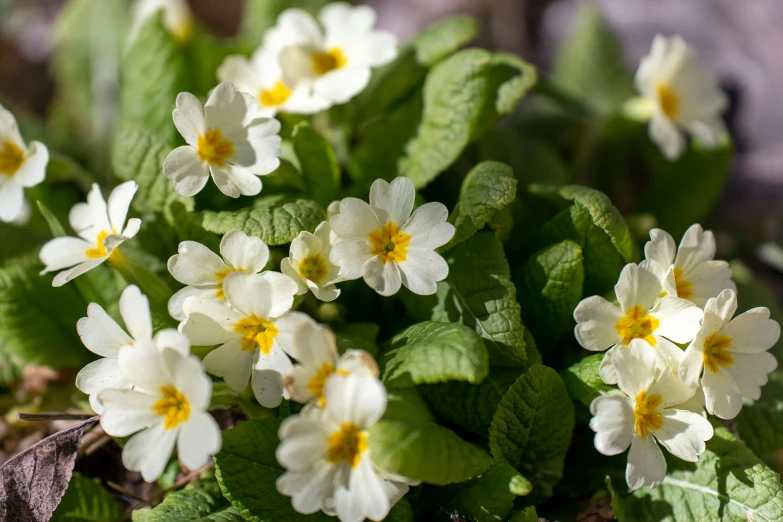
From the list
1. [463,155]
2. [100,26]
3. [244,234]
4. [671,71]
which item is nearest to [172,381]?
[244,234]

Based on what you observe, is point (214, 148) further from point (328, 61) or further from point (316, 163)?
point (328, 61)

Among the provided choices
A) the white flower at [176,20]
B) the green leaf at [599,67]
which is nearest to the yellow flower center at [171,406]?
the white flower at [176,20]

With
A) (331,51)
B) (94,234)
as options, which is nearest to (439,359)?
(94,234)

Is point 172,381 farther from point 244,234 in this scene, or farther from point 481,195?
point 481,195

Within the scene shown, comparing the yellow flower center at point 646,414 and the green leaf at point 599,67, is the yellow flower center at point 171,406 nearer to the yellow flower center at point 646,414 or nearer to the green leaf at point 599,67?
the yellow flower center at point 646,414

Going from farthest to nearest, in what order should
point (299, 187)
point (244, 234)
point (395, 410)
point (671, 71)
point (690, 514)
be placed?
point (671, 71) → point (299, 187) → point (690, 514) → point (244, 234) → point (395, 410)

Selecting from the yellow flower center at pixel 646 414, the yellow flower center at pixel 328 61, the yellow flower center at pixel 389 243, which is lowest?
the yellow flower center at pixel 646 414

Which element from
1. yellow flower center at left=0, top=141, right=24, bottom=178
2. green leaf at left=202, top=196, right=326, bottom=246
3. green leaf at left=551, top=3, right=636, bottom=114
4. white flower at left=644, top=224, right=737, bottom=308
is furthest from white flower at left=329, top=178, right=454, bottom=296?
green leaf at left=551, top=3, right=636, bottom=114
